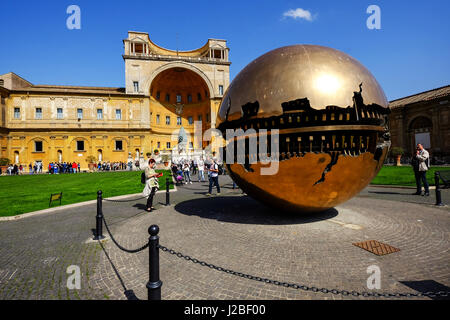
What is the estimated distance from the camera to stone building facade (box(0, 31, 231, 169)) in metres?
40.0

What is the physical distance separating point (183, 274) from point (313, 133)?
3.53 m

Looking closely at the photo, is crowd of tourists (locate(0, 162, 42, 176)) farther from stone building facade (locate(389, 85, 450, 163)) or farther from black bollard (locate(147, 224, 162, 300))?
stone building facade (locate(389, 85, 450, 163))

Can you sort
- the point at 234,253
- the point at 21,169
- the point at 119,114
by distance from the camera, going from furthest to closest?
the point at 119,114
the point at 21,169
the point at 234,253

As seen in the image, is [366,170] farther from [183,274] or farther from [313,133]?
[183,274]

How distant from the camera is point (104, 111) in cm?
4262

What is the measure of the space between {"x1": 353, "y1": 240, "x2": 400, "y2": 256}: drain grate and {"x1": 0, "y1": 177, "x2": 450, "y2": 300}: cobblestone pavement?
4.4 inches

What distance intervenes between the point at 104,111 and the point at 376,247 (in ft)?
157

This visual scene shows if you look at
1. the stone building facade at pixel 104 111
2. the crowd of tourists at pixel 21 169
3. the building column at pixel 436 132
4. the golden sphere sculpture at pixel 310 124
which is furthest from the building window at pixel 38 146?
the building column at pixel 436 132

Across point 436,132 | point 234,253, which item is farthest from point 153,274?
point 436,132

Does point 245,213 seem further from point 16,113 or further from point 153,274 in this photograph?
point 16,113

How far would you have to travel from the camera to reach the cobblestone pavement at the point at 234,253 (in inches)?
121
